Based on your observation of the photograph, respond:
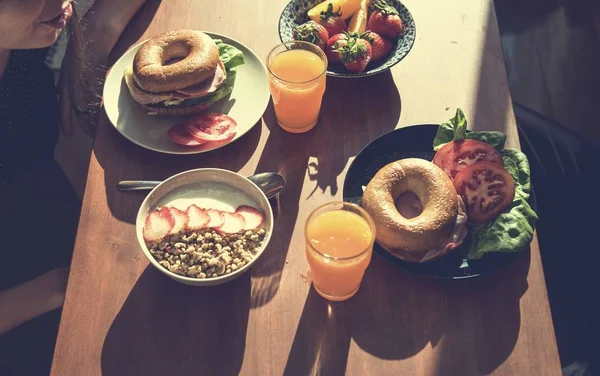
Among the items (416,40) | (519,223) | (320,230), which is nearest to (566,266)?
(519,223)

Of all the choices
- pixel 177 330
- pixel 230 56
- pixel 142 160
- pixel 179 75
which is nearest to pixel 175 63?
pixel 179 75

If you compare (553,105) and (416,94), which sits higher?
(416,94)

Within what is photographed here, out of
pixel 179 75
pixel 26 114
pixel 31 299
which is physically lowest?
pixel 31 299

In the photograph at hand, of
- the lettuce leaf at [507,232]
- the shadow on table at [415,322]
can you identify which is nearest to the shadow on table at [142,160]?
the shadow on table at [415,322]

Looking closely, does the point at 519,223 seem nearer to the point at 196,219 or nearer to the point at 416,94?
the point at 416,94

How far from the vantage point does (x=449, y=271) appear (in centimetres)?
116

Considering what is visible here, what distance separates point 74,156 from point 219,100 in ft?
2.12

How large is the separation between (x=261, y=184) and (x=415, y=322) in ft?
1.51

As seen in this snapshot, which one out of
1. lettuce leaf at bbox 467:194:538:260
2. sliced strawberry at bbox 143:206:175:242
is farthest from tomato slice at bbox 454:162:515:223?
sliced strawberry at bbox 143:206:175:242

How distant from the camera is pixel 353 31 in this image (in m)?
1.59

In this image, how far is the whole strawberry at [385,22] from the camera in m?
1.56

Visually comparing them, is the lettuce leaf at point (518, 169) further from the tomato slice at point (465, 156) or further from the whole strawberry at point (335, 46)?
the whole strawberry at point (335, 46)

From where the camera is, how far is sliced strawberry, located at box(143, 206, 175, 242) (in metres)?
1.14

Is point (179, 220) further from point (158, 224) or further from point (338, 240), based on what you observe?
point (338, 240)
